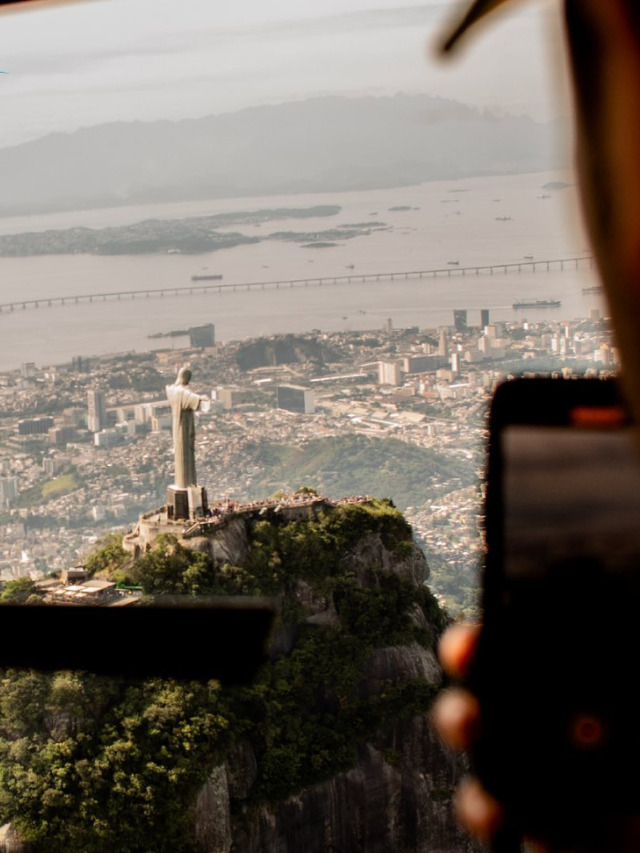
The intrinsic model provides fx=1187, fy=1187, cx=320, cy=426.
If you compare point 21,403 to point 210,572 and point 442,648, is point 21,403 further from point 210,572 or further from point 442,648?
point 442,648

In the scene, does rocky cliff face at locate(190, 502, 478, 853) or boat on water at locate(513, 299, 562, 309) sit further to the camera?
boat on water at locate(513, 299, 562, 309)

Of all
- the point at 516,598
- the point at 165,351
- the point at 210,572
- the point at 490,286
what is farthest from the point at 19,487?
the point at 516,598

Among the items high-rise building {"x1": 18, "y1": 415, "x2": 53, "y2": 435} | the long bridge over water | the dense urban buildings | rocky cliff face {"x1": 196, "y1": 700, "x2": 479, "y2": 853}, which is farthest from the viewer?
high-rise building {"x1": 18, "y1": 415, "x2": 53, "y2": 435}

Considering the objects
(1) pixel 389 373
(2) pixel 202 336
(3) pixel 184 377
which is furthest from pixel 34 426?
(3) pixel 184 377

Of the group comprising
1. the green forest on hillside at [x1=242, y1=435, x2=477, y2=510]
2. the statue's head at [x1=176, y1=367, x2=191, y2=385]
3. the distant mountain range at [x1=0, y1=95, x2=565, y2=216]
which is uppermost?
the distant mountain range at [x1=0, y1=95, x2=565, y2=216]

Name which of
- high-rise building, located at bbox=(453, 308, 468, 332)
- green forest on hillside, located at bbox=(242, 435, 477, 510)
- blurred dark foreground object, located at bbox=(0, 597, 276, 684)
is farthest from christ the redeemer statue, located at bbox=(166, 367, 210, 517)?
high-rise building, located at bbox=(453, 308, 468, 332)

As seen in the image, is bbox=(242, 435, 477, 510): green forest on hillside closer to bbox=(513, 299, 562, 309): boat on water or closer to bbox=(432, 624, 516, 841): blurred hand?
bbox=(513, 299, 562, 309): boat on water

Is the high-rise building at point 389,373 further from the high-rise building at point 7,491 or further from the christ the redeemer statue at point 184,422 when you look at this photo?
the christ the redeemer statue at point 184,422

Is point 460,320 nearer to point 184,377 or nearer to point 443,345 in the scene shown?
point 443,345
